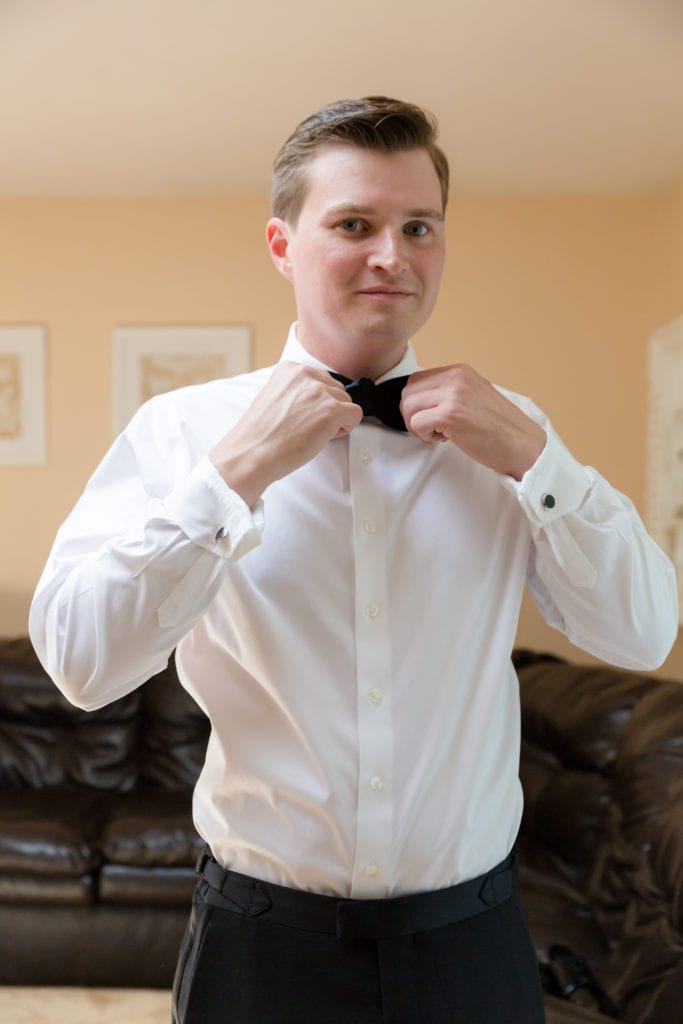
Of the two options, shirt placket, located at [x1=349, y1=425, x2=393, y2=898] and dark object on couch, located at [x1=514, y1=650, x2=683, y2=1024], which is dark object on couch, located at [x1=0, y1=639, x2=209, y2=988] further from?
shirt placket, located at [x1=349, y1=425, x2=393, y2=898]

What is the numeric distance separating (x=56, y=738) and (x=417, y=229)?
3581 millimetres

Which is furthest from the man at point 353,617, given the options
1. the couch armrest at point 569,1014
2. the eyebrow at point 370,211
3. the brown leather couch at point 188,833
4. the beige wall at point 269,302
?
the beige wall at point 269,302

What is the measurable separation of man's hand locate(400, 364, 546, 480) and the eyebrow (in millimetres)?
194

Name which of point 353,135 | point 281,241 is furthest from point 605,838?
point 353,135

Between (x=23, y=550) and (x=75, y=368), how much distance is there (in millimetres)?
867

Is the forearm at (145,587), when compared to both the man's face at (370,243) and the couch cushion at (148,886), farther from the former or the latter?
the couch cushion at (148,886)

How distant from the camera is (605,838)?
316cm

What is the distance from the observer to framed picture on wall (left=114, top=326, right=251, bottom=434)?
4.88 metres

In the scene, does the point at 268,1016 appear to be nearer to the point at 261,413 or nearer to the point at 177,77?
the point at 261,413

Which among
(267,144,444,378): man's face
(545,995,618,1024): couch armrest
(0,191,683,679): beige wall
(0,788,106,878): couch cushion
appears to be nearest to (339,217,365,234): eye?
(267,144,444,378): man's face

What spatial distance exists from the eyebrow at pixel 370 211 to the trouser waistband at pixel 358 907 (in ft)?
2.66

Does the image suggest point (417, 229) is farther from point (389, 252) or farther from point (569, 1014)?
point (569, 1014)

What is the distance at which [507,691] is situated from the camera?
138cm

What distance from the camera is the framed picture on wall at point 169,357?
4879 millimetres
